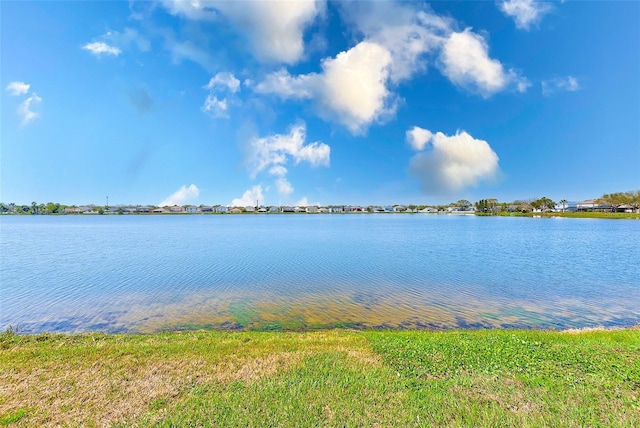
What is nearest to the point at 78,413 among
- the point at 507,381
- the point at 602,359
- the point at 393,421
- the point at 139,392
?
the point at 139,392

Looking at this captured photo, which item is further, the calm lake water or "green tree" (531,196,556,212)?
"green tree" (531,196,556,212)

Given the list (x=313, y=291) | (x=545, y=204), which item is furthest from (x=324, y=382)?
(x=545, y=204)

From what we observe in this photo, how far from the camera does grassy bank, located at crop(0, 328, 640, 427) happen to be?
502 centimetres

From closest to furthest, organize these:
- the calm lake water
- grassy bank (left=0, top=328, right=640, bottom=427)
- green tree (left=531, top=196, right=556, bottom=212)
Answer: grassy bank (left=0, top=328, right=640, bottom=427) < the calm lake water < green tree (left=531, top=196, right=556, bottom=212)

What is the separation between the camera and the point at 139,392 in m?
5.85

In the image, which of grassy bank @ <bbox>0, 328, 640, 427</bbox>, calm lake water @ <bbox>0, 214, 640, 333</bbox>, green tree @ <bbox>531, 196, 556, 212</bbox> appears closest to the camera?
grassy bank @ <bbox>0, 328, 640, 427</bbox>

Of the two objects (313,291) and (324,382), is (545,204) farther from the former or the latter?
(324,382)

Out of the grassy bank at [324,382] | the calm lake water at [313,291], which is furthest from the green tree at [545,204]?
the grassy bank at [324,382]

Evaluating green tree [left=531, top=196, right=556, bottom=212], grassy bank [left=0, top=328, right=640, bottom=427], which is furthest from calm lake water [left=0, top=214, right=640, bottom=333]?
green tree [left=531, top=196, right=556, bottom=212]

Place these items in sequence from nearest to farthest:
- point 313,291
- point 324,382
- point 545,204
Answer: point 324,382, point 313,291, point 545,204

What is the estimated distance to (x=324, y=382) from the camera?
605 cm

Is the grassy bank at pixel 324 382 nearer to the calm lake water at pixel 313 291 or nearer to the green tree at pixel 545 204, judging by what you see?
the calm lake water at pixel 313 291

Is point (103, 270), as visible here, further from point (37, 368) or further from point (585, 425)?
point (585, 425)

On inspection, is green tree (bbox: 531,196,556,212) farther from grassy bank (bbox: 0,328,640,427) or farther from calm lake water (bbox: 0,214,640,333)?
grassy bank (bbox: 0,328,640,427)
